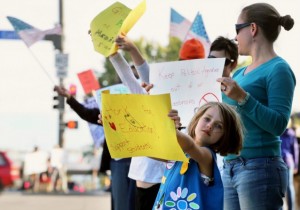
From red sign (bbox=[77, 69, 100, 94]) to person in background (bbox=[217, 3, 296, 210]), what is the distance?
5299 mm

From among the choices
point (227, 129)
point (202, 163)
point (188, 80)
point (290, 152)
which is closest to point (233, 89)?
point (227, 129)

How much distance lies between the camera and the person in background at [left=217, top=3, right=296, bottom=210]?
3.86 m

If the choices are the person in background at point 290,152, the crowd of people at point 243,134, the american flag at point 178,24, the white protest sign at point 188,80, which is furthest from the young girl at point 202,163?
the person in background at point 290,152

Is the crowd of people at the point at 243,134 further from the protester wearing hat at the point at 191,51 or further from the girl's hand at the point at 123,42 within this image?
the protester wearing hat at the point at 191,51

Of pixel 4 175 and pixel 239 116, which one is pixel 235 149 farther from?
pixel 4 175

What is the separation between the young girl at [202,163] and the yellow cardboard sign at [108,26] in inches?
Answer: 28.9

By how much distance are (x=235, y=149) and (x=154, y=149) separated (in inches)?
21.1

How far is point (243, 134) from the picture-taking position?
12.8 ft

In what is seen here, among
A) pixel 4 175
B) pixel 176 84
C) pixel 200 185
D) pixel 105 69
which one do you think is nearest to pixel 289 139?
pixel 176 84

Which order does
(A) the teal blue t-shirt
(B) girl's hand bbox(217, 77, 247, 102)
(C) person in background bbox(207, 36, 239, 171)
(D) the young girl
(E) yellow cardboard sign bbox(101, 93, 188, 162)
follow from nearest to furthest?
1. (E) yellow cardboard sign bbox(101, 93, 188, 162)
2. (D) the young girl
3. (B) girl's hand bbox(217, 77, 247, 102)
4. (A) the teal blue t-shirt
5. (C) person in background bbox(207, 36, 239, 171)

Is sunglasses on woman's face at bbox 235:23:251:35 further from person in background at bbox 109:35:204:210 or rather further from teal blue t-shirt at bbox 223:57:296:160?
person in background at bbox 109:35:204:210

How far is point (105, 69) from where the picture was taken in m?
49.6

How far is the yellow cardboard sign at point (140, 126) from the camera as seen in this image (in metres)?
3.41

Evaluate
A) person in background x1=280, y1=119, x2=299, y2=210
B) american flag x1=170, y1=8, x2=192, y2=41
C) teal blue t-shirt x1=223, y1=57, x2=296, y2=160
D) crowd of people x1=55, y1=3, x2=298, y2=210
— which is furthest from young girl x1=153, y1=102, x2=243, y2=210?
person in background x1=280, y1=119, x2=299, y2=210
